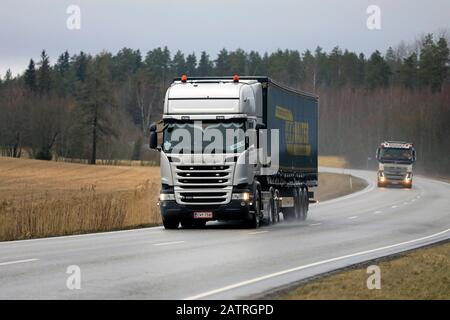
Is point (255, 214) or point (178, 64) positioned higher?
point (178, 64)

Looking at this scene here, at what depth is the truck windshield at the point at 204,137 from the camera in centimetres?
2523

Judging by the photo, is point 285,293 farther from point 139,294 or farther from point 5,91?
point 5,91

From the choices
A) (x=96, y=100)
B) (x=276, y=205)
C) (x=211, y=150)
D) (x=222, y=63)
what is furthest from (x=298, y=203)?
(x=222, y=63)

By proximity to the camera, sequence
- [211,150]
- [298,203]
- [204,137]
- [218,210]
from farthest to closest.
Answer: [298,203] < [218,210] < [204,137] < [211,150]

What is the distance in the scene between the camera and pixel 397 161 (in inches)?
2562

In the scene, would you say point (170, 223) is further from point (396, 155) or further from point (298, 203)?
point (396, 155)

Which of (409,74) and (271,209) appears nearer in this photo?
(271,209)

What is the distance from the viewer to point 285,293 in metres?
12.2

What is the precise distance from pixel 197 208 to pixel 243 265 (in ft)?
32.2

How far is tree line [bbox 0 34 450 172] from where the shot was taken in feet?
374

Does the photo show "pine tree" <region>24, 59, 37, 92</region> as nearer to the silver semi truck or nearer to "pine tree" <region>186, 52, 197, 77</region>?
"pine tree" <region>186, 52, 197, 77</region>

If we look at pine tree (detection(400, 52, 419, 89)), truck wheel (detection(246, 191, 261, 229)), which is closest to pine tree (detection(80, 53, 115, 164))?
pine tree (detection(400, 52, 419, 89))

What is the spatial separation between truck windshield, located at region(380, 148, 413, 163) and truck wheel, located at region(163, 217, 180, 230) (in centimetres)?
4047

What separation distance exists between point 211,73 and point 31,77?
3653 centimetres
